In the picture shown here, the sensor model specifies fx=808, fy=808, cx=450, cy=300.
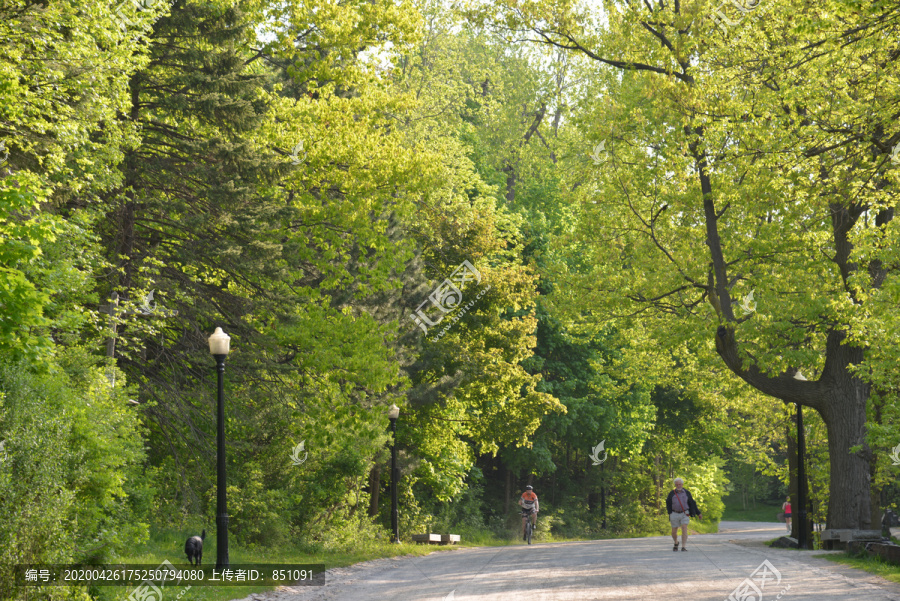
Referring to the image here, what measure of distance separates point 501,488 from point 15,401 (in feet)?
107

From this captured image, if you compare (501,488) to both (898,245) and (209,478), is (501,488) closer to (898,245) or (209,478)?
(209,478)

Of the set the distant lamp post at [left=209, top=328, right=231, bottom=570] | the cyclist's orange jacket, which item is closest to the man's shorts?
the cyclist's orange jacket

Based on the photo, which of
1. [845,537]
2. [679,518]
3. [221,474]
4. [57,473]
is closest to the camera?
[57,473]

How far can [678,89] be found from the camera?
18531mm

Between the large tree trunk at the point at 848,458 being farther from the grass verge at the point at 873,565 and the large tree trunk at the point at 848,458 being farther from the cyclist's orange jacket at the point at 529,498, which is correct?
the cyclist's orange jacket at the point at 529,498

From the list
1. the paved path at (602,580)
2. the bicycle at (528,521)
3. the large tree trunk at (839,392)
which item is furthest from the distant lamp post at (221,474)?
the bicycle at (528,521)

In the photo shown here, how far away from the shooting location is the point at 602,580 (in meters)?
12.8

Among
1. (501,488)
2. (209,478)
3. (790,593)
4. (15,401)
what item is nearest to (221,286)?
(209,478)

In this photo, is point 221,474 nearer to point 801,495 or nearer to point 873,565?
point 873,565

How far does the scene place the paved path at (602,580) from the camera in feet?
37.0

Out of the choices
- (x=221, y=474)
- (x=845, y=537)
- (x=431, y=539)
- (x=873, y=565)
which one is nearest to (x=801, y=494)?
(x=845, y=537)

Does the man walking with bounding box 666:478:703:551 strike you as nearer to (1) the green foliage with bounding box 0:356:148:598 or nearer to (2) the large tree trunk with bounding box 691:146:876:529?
(2) the large tree trunk with bounding box 691:146:876:529

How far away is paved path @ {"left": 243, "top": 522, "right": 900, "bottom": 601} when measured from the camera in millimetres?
11281

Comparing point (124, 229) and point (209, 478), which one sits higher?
point (124, 229)
